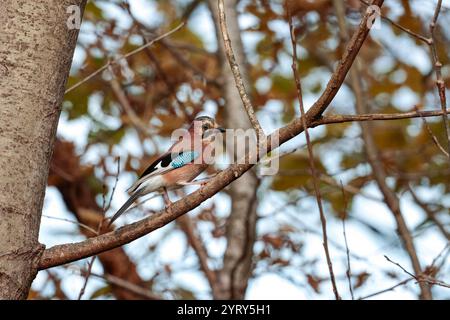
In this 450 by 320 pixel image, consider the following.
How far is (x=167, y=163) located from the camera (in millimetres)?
5270

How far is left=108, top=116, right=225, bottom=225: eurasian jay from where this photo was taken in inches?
197

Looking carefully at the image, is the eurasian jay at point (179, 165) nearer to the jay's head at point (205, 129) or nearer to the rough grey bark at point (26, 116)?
the jay's head at point (205, 129)

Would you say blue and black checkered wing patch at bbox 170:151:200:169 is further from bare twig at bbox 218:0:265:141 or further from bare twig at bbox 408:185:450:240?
bare twig at bbox 408:185:450:240

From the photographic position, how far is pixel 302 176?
303 inches

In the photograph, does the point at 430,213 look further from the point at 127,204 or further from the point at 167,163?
the point at 127,204

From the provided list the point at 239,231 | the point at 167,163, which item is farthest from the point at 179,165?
the point at 239,231

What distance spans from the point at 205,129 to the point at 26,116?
290cm

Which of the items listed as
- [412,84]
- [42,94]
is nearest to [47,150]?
[42,94]

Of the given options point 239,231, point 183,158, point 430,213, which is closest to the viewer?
point 183,158

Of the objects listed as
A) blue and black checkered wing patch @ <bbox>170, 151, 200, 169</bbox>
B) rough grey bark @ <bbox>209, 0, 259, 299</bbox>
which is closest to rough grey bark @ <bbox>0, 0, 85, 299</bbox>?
blue and black checkered wing patch @ <bbox>170, 151, 200, 169</bbox>

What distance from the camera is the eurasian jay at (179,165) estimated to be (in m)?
5.00

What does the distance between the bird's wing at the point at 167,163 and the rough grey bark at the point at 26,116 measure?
1.77 metres
